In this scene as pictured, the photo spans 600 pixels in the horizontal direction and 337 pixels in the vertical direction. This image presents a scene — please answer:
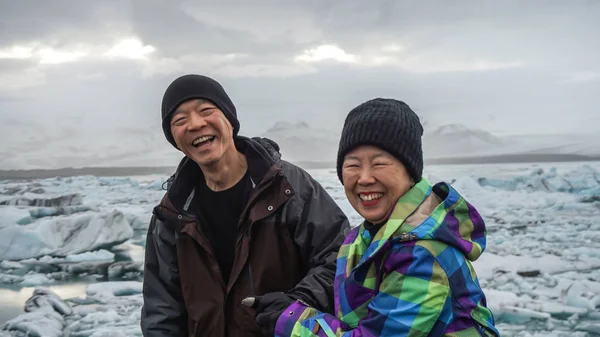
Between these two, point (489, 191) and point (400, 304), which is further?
point (489, 191)

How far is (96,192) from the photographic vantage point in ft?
19.1

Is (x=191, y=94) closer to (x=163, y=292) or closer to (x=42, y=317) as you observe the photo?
(x=163, y=292)

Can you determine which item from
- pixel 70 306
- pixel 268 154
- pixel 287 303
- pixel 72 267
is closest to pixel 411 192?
pixel 287 303

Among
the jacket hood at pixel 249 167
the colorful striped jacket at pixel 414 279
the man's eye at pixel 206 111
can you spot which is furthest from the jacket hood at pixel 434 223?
the man's eye at pixel 206 111

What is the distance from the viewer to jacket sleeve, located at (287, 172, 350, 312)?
52.7 inches

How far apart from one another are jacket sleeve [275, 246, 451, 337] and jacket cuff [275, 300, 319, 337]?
0.16 metres

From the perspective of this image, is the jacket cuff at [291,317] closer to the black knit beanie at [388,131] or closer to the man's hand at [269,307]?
the man's hand at [269,307]

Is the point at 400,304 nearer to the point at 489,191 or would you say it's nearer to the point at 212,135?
the point at 212,135

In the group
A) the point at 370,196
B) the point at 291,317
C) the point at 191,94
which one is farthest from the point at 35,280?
the point at 370,196

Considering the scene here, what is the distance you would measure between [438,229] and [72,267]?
402 cm

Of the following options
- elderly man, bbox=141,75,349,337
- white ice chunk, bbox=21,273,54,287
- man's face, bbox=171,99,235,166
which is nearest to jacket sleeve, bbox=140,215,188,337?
elderly man, bbox=141,75,349,337

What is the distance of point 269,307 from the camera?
1.21m

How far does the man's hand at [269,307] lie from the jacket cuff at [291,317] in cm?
3

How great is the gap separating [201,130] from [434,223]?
670 millimetres
